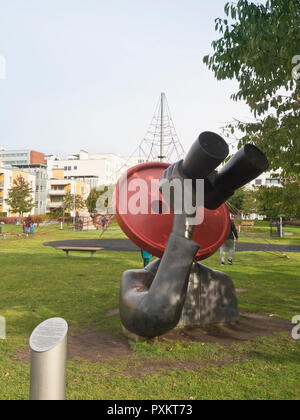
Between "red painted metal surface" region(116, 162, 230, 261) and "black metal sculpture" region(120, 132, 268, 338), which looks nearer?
"black metal sculpture" region(120, 132, 268, 338)

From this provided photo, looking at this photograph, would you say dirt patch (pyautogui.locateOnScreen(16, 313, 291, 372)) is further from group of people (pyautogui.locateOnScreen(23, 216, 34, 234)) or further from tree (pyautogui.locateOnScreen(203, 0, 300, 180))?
group of people (pyautogui.locateOnScreen(23, 216, 34, 234))

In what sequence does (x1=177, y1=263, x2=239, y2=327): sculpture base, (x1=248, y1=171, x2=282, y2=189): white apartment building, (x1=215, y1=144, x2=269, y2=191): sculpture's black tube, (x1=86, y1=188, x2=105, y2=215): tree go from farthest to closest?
(x1=86, y1=188, x2=105, y2=215): tree → (x1=248, y1=171, x2=282, y2=189): white apartment building → (x1=177, y1=263, x2=239, y2=327): sculpture base → (x1=215, y1=144, x2=269, y2=191): sculpture's black tube

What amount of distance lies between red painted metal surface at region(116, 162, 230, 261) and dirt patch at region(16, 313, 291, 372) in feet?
3.86

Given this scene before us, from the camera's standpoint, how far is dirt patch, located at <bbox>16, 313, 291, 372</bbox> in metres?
4.86

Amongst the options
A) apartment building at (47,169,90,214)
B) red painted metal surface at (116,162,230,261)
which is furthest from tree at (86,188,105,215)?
red painted metal surface at (116,162,230,261)

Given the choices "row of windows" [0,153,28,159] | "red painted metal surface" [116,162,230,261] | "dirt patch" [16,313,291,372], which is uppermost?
"row of windows" [0,153,28,159]

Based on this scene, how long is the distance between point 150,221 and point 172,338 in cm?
181

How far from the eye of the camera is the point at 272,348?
5227mm

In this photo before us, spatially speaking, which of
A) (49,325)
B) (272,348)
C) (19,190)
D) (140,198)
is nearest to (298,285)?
(272,348)

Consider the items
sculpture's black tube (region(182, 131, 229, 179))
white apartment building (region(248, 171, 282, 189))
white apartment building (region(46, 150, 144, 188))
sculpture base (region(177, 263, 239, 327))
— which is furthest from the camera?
white apartment building (region(46, 150, 144, 188))

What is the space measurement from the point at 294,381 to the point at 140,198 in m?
3.31
